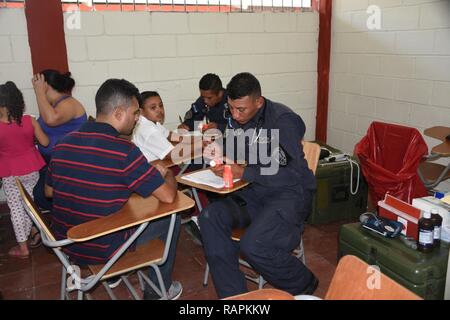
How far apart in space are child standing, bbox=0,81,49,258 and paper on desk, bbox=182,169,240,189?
129cm

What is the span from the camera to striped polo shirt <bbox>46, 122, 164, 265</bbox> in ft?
5.93

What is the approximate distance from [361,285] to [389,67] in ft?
9.94

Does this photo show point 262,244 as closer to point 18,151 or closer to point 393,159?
point 393,159

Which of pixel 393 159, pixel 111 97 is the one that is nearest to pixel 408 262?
pixel 393 159

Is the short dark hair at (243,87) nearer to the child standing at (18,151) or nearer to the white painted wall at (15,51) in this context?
the child standing at (18,151)

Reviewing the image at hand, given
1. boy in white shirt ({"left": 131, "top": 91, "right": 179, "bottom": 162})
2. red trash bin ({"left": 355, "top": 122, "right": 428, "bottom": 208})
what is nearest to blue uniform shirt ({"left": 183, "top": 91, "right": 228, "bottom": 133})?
boy in white shirt ({"left": 131, "top": 91, "right": 179, "bottom": 162})

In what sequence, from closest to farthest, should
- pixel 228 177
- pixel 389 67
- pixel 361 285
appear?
pixel 361 285, pixel 228 177, pixel 389 67

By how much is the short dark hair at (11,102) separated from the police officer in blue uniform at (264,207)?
149 cm

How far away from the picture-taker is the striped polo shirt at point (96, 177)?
1.81m

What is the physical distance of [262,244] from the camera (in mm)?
2182

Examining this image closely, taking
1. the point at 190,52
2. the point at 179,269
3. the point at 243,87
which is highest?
the point at 190,52

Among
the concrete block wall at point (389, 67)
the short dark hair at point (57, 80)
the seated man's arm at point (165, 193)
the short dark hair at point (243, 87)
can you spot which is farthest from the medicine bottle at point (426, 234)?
the short dark hair at point (57, 80)

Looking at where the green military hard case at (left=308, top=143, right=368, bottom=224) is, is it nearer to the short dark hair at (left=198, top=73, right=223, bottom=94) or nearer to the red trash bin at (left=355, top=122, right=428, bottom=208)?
the red trash bin at (left=355, top=122, right=428, bottom=208)
